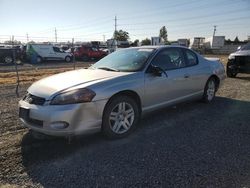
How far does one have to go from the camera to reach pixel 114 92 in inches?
170

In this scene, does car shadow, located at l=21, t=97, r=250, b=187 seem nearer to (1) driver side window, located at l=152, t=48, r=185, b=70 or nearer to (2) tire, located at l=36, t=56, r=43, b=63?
(1) driver side window, located at l=152, t=48, r=185, b=70

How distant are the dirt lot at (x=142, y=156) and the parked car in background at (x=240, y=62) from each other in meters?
6.39

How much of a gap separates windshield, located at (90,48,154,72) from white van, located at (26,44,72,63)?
2196 cm

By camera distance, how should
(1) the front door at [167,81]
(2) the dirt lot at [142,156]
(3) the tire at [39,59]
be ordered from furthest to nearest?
(3) the tire at [39,59] < (1) the front door at [167,81] < (2) the dirt lot at [142,156]

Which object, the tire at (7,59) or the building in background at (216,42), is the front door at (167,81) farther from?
the building in background at (216,42)

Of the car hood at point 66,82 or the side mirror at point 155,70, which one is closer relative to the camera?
the car hood at point 66,82

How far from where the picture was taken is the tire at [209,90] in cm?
674

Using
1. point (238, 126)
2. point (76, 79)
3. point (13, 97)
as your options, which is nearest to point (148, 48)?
point (76, 79)

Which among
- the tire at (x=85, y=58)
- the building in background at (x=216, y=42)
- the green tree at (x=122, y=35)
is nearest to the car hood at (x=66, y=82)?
the tire at (x=85, y=58)

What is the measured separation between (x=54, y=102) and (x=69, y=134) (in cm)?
50

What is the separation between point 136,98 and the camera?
4773mm

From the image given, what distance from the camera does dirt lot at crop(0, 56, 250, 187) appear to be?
3.25m

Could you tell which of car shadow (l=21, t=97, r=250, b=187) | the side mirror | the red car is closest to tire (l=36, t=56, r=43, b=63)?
the red car

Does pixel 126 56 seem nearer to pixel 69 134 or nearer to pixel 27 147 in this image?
pixel 69 134
